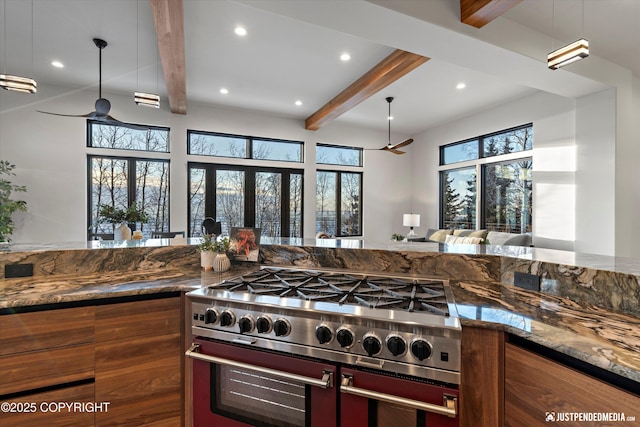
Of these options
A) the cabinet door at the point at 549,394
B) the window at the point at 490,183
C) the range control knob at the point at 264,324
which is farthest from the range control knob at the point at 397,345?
the window at the point at 490,183

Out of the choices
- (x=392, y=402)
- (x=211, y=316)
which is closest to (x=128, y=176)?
(x=211, y=316)

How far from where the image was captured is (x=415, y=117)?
19.4ft

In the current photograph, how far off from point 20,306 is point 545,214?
5.78m

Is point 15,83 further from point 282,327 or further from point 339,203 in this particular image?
point 339,203

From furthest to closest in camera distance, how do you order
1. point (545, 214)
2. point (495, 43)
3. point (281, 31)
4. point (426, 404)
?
point (545, 214) → point (281, 31) → point (495, 43) → point (426, 404)

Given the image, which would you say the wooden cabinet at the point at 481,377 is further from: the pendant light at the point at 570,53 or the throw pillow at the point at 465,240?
the throw pillow at the point at 465,240

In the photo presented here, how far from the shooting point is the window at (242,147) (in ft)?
17.8

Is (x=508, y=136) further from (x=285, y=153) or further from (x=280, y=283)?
(x=280, y=283)

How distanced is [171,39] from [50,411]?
120 inches

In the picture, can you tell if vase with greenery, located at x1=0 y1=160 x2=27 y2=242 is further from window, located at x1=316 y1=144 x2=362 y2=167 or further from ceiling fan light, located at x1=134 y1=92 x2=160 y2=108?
window, located at x1=316 y1=144 x2=362 y2=167

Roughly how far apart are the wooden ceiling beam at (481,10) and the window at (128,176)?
4945 millimetres

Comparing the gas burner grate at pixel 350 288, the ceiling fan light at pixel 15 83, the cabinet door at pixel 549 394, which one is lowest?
the cabinet door at pixel 549 394

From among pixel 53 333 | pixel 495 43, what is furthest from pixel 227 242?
pixel 495 43

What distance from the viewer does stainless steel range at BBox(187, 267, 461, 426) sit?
3.24 feet
